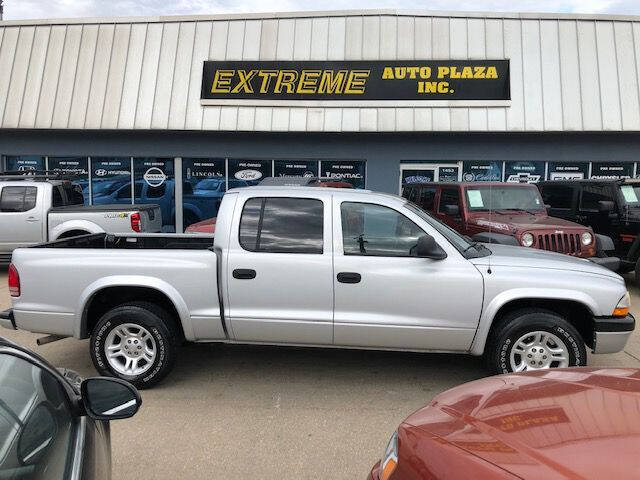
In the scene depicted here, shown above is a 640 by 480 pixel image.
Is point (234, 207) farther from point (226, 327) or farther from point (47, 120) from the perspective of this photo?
point (47, 120)

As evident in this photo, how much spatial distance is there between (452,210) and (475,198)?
0.42m

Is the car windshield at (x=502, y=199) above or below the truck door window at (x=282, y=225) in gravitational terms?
above

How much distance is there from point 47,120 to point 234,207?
1158cm

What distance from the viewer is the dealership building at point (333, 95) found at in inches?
509

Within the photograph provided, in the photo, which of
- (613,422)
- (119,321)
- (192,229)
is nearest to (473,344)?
(613,422)

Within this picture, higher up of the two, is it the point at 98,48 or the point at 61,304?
the point at 98,48

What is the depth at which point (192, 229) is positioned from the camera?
838cm

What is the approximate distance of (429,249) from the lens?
13.3 feet

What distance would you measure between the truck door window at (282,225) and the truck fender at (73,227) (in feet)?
18.0

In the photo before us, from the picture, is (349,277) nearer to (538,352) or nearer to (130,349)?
(538,352)

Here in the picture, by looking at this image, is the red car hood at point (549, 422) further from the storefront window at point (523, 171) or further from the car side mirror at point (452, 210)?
the storefront window at point (523, 171)

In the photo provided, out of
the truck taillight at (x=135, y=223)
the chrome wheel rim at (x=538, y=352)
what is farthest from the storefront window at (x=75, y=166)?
the chrome wheel rim at (x=538, y=352)

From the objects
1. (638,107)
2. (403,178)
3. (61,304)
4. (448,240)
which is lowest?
(61,304)

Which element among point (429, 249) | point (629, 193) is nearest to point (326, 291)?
point (429, 249)
